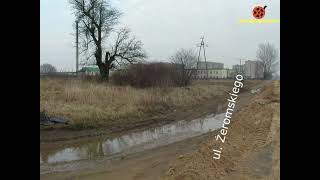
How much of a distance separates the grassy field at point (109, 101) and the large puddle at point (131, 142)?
1770 mm

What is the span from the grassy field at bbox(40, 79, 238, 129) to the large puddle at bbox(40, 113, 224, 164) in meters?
1.77

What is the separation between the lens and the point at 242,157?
7.55 metres

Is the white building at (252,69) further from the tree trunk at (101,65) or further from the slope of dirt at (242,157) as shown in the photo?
the tree trunk at (101,65)

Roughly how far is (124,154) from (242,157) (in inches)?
165

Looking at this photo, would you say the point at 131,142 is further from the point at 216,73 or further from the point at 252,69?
the point at 252,69

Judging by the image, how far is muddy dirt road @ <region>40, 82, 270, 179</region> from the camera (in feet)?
28.3

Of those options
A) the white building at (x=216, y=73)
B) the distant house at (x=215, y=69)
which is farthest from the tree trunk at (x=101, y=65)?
the distant house at (x=215, y=69)

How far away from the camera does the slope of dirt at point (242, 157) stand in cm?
692

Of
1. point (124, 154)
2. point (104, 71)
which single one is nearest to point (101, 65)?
point (104, 71)

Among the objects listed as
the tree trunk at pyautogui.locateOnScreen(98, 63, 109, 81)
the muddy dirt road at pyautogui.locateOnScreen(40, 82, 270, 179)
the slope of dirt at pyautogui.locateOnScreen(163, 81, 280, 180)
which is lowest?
the muddy dirt road at pyautogui.locateOnScreen(40, 82, 270, 179)

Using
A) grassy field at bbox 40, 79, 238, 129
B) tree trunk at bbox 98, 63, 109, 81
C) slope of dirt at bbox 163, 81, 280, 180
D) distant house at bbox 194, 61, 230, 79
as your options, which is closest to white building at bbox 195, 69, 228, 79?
distant house at bbox 194, 61, 230, 79

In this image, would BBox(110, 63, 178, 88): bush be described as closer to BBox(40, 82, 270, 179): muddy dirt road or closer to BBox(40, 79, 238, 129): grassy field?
BBox(40, 79, 238, 129): grassy field
